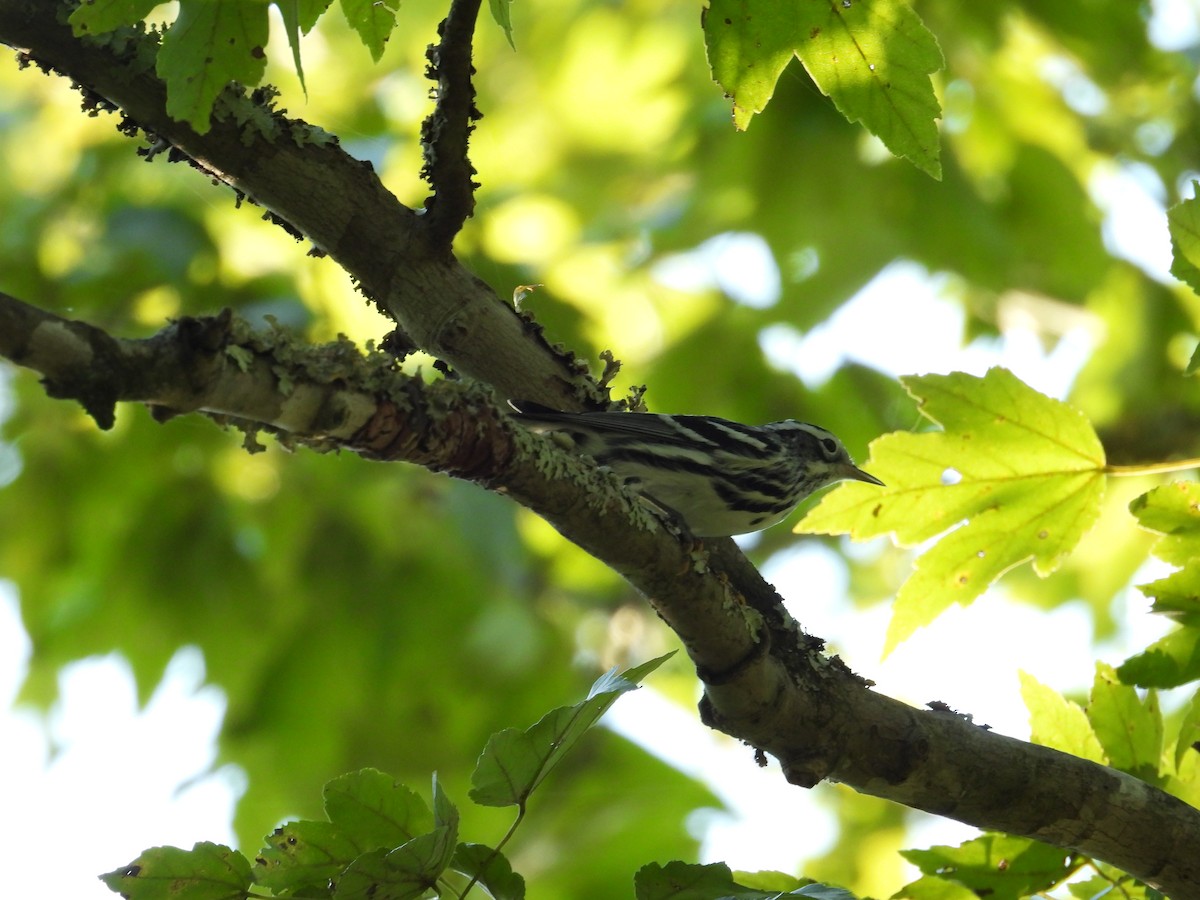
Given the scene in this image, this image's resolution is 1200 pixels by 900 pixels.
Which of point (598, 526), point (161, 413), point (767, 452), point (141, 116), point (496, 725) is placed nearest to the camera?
point (161, 413)

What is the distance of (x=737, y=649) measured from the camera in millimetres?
2375

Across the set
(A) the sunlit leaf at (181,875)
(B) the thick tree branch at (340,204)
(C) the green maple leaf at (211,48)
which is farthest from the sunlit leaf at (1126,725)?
(C) the green maple leaf at (211,48)

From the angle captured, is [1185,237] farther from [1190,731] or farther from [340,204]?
[340,204]

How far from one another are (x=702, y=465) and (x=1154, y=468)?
1385 millimetres

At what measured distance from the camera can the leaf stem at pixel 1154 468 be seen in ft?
8.61

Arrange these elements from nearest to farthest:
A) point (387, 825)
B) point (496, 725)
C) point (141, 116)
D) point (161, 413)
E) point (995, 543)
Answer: point (161, 413) < point (387, 825) < point (141, 116) < point (995, 543) < point (496, 725)

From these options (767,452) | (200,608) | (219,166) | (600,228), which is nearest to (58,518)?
(200,608)

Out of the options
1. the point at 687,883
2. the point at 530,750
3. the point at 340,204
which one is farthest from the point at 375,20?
the point at 687,883

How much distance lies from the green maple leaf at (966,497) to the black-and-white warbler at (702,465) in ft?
1.45

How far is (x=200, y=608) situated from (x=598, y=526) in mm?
4484

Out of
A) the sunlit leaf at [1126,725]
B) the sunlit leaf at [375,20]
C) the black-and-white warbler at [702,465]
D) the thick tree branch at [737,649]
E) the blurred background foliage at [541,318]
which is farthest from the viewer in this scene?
the blurred background foliage at [541,318]

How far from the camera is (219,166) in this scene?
233 centimetres

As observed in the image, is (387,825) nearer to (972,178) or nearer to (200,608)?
(200,608)

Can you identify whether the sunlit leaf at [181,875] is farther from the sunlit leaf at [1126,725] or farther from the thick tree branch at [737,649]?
the sunlit leaf at [1126,725]
